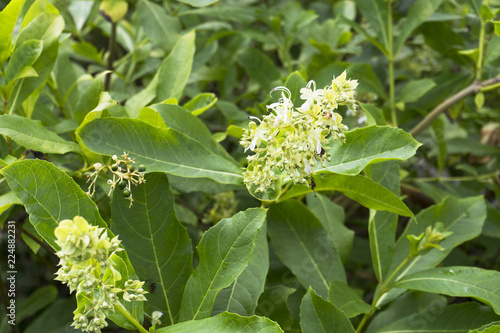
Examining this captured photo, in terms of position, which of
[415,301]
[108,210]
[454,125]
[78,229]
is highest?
[78,229]

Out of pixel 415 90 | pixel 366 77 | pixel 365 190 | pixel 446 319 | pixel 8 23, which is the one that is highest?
pixel 8 23

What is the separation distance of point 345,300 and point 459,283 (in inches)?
12.5

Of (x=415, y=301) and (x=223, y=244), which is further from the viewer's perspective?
(x=415, y=301)

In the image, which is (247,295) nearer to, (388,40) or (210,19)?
(388,40)

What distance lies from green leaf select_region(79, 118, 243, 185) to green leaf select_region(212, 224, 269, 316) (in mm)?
220

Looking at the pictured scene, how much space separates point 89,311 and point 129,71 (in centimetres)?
142

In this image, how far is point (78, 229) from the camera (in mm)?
881

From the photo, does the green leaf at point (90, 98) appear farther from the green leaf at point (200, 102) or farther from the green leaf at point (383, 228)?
the green leaf at point (383, 228)

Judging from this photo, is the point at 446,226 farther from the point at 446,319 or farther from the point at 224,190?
the point at 224,190

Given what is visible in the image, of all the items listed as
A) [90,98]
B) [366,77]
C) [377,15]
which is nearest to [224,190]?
[90,98]

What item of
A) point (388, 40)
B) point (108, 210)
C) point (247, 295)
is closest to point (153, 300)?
point (247, 295)

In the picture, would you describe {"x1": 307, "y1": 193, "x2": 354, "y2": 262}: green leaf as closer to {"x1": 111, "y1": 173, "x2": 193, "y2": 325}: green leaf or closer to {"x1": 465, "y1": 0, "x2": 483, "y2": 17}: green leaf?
{"x1": 111, "y1": 173, "x2": 193, "y2": 325}: green leaf

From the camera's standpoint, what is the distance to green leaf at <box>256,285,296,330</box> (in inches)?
54.9

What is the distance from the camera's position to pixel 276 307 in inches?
55.2
